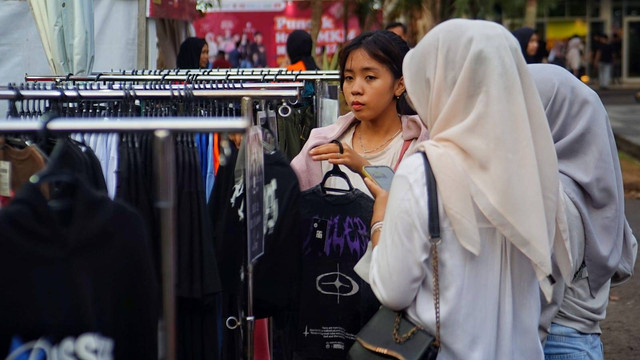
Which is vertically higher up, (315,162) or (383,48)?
(383,48)

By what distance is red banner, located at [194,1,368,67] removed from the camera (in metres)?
22.6

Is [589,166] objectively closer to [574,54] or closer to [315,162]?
[315,162]

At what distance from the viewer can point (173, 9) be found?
35.3 ft

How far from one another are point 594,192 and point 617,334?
367 cm

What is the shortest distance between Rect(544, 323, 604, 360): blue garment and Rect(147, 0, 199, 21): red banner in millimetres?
7353

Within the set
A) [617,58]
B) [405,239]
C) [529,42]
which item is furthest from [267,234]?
[617,58]

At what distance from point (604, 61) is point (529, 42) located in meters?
21.3

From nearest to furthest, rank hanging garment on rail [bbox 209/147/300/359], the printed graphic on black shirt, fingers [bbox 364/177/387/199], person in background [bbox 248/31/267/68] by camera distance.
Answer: the printed graphic on black shirt → fingers [bbox 364/177/387/199] → hanging garment on rail [bbox 209/147/300/359] → person in background [bbox 248/31/267/68]

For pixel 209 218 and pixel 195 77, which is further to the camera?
pixel 195 77

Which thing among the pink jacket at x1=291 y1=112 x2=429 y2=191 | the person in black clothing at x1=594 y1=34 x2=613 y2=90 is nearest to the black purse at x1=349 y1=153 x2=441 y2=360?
the pink jacket at x1=291 y1=112 x2=429 y2=191

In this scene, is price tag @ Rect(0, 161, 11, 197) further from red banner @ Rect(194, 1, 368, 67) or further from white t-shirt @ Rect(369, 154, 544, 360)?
red banner @ Rect(194, 1, 368, 67)

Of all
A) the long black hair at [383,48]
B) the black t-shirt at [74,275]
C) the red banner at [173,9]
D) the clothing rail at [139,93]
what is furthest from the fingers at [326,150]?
the red banner at [173,9]

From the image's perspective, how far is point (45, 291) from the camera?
242cm

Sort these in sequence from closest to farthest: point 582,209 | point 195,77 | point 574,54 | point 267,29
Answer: point 582,209 < point 195,77 < point 267,29 < point 574,54
